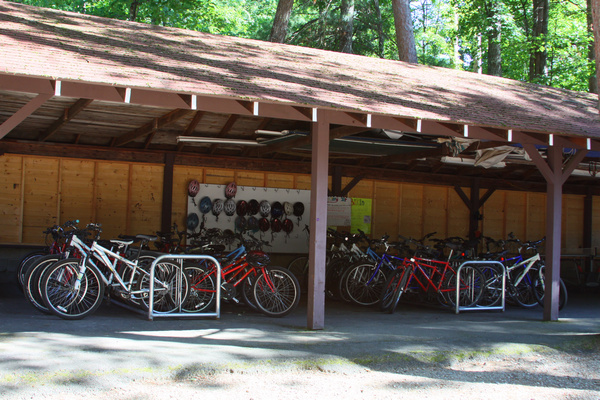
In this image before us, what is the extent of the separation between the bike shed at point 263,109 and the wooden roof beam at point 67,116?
4 centimetres

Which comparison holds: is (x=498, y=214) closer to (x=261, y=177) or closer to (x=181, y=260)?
(x=261, y=177)

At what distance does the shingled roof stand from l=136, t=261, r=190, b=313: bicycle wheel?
241cm

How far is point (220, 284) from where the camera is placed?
23.2 feet

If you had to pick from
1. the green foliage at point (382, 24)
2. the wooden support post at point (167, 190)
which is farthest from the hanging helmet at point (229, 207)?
the green foliage at point (382, 24)

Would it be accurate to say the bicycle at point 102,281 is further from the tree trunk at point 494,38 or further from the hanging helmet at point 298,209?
the tree trunk at point 494,38

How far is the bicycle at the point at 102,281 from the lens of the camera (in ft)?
21.1

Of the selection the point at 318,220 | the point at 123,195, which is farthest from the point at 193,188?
the point at 318,220

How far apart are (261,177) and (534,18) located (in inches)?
542

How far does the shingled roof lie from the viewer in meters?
5.49

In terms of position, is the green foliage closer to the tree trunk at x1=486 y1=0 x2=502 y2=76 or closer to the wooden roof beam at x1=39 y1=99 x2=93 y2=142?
the tree trunk at x1=486 y1=0 x2=502 y2=76

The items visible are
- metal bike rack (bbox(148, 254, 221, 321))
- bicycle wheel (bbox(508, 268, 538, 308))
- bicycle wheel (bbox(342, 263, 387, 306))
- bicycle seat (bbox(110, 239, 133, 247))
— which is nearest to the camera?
metal bike rack (bbox(148, 254, 221, 321))

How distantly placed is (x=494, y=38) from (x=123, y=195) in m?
14.2

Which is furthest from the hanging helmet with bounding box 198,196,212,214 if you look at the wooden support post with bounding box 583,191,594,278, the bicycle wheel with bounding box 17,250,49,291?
the wooden support post with bounding box 583,191,594,278

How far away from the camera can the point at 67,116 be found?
750 centimetres
